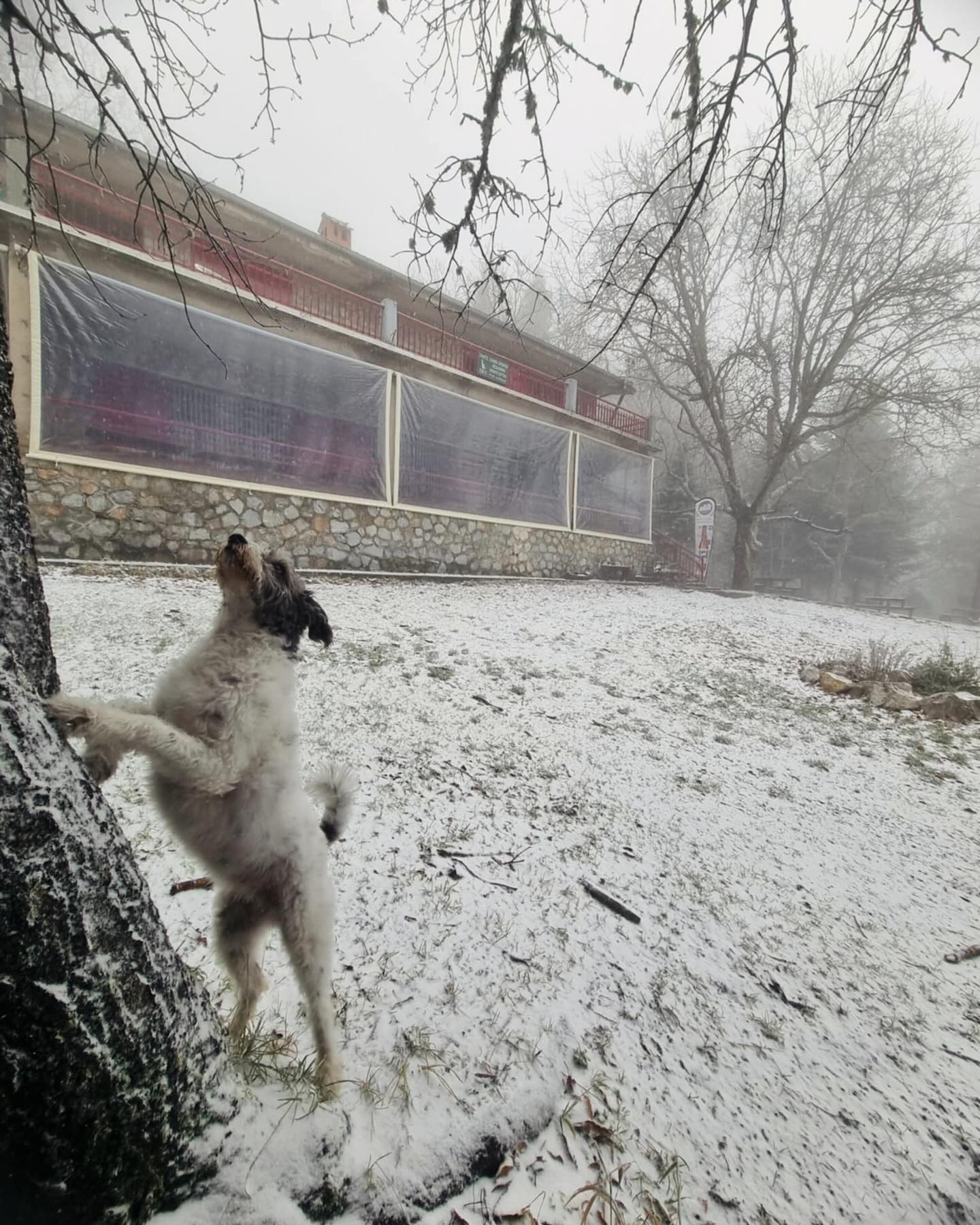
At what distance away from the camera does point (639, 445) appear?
728 inches

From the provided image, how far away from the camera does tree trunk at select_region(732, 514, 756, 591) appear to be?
690 inches

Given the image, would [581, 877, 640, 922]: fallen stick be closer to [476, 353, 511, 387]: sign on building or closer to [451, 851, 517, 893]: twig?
[451, 851, 517, 893]: twig

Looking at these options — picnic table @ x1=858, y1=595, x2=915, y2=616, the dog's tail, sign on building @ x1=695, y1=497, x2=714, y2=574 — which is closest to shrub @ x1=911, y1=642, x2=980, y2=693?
the dog's tail

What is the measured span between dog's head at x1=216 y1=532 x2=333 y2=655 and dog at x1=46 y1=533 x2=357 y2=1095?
0.05ft

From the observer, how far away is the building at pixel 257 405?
24.4 ft

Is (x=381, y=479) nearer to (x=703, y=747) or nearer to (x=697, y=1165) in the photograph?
(x=703, y=747)

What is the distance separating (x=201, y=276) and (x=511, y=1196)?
37.4 ft

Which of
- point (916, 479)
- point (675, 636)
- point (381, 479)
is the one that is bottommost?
point (675, 636)

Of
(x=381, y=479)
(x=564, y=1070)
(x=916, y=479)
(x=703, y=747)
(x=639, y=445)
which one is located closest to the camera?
(x=564, y=1070)

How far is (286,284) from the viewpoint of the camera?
1084cm

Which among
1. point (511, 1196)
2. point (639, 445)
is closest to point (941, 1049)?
point (511, 1196)

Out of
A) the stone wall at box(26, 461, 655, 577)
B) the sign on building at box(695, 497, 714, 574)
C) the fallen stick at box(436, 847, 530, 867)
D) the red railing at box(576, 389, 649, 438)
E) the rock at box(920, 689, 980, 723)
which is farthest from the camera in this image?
the red railing at box(576, 389, 649, 438)

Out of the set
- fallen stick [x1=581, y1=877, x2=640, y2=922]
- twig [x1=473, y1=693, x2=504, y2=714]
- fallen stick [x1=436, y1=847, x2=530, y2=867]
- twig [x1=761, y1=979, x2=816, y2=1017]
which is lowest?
twig [x1=761, y1=979, x2=816, y2=1017]

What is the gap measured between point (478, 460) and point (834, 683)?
369 inches
